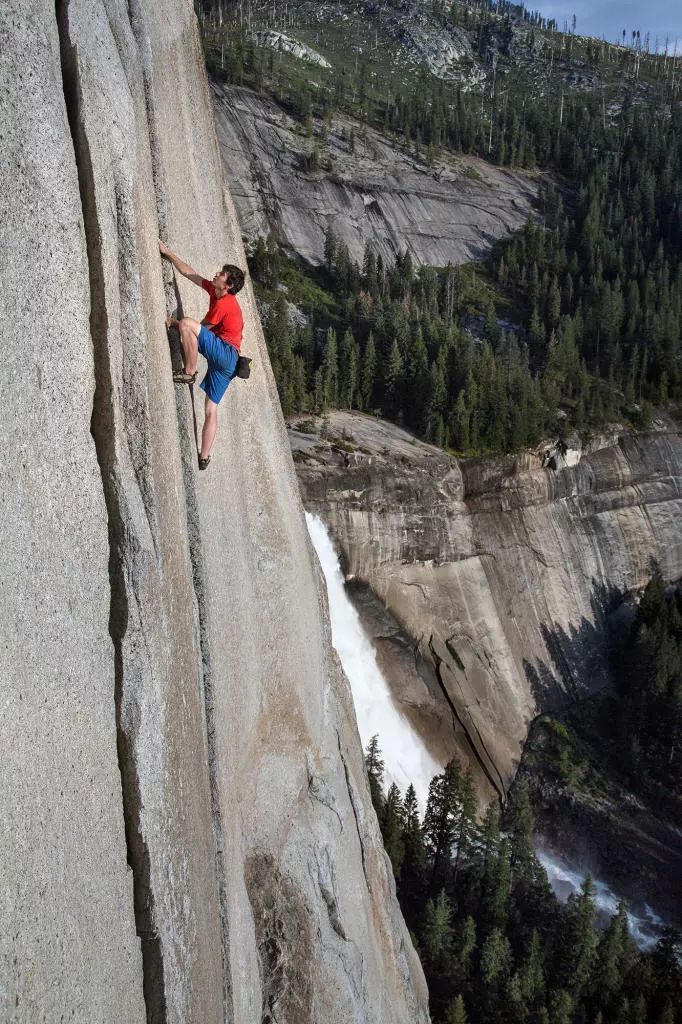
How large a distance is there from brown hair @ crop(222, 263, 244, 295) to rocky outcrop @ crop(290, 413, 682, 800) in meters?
34.4

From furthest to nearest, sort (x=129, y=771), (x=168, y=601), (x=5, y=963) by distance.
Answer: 1. (x=168, y=601)
2. (x=129, y=771)
3. (x=5, y=963)

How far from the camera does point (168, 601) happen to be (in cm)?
889

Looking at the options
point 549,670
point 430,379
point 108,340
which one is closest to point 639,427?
point 430,379

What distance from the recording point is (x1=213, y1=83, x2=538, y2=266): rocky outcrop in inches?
3612

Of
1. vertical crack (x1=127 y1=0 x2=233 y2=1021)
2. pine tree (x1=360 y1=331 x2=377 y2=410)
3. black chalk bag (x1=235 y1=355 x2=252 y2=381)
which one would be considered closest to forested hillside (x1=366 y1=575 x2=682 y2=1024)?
vertical crack (x1=127 y1=0 x2=233 y2=1021)

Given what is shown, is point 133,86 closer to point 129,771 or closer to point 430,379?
point 129,771

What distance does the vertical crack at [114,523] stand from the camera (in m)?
7.65

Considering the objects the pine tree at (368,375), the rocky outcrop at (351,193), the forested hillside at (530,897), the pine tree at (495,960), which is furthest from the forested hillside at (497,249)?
the pine tree at (495,960)

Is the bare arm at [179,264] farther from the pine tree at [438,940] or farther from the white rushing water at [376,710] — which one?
the white rushing water at [376,710]

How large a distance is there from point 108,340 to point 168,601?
263cm

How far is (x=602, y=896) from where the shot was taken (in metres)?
40.7

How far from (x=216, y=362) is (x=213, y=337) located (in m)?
0.31

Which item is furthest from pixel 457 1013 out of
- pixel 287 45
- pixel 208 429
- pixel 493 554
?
pixel 287 45

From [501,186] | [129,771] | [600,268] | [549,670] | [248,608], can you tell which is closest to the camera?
[129,771]
